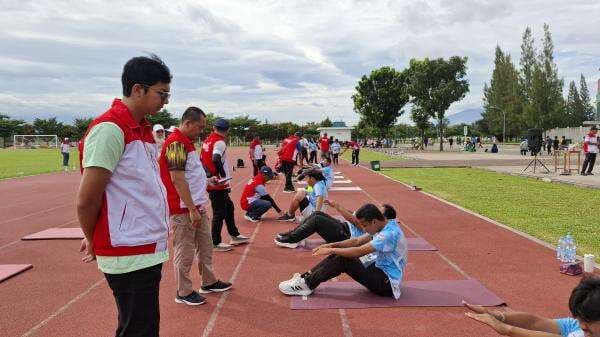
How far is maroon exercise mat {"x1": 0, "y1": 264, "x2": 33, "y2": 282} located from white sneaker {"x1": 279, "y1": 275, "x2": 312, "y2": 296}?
11.0ft

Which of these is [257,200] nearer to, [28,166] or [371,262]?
[371,262]

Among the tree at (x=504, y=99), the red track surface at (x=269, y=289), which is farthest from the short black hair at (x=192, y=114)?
the tree at (x=504, y=99)

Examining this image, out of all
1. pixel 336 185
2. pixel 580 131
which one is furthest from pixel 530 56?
pixel 336 185

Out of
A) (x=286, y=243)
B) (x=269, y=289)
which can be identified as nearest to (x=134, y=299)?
(x=269, y=289)

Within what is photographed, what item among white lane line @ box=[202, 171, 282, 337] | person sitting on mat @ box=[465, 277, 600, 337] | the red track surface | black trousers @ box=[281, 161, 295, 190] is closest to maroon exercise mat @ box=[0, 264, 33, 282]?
the red track surface

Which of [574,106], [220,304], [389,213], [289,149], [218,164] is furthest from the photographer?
[574,106]

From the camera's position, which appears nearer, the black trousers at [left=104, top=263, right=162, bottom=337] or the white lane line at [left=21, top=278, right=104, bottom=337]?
the black trousers at [left=104, top=263, right=162, bottom=337]

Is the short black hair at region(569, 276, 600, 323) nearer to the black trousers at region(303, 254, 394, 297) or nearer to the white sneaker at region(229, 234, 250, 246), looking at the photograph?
the black trousers at region(303, 254, 394, 297)

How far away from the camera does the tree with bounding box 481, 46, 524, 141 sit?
203 feet

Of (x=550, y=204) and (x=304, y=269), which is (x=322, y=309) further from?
(x=550, y=204)

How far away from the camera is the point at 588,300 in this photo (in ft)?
7.30

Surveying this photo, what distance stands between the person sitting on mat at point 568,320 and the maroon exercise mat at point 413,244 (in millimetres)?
3895

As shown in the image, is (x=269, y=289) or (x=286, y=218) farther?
(x=286, y=218)

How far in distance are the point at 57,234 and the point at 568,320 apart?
7.68 metres
